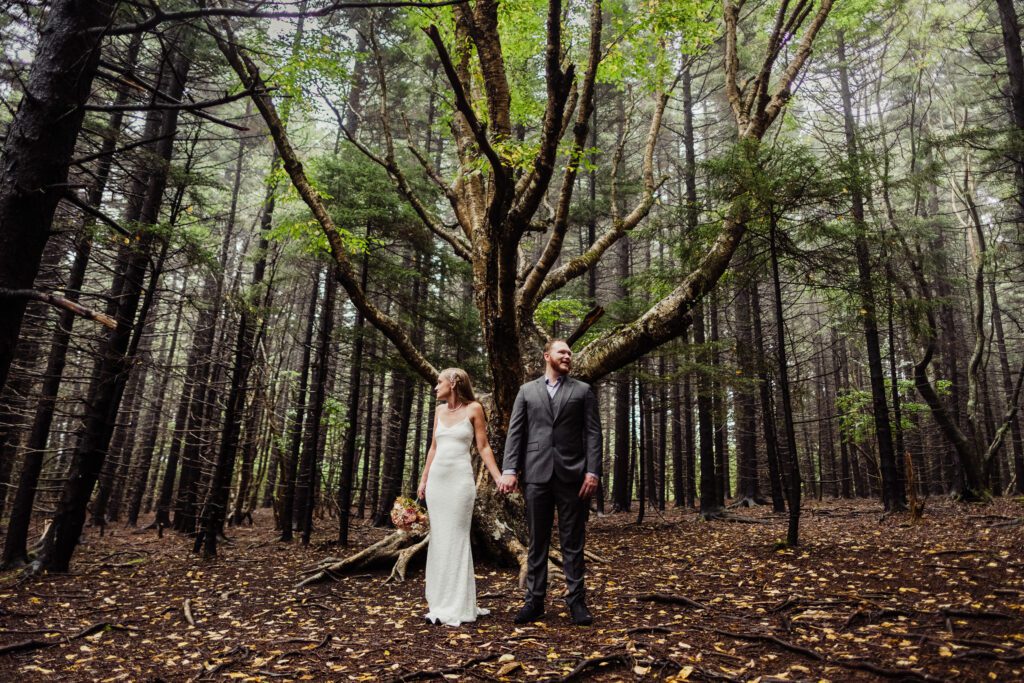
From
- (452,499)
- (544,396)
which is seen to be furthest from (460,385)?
(452,499)

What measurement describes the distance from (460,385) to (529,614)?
2156 mm

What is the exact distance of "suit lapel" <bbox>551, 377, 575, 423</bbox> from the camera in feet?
15.1

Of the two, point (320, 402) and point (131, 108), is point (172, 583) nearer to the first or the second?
point (320, 402)

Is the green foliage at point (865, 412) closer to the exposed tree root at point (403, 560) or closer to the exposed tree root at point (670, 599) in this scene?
the exposed tree root at point (670, 599)

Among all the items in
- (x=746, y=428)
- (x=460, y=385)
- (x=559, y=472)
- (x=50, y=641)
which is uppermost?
(x=746, y=428)

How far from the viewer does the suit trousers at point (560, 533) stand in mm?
4367

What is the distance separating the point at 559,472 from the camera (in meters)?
4.46

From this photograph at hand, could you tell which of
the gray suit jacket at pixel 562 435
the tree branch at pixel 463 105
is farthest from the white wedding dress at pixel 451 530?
the tree branch at pixel 463 105

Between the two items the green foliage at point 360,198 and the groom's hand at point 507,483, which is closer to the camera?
the groom's hand at point 507,483

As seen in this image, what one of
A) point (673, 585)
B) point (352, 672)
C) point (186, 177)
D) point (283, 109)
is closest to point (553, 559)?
point (673, 585)

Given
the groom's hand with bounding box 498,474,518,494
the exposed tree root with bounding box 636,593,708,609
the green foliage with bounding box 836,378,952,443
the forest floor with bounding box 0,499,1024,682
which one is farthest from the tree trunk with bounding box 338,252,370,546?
the green foliage with bounding box 836,378,952,443

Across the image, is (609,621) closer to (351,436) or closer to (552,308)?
(351,436)

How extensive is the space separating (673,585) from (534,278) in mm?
4446

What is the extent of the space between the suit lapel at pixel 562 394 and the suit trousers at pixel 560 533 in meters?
0.58
